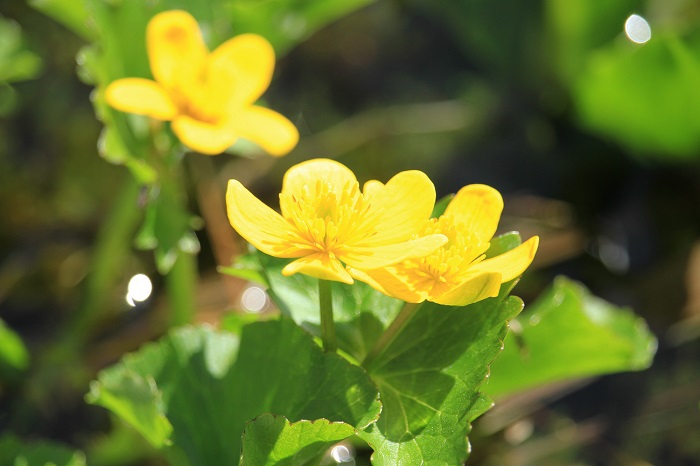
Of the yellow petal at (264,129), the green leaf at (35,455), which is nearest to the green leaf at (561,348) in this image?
the yellow petal at (264,129)

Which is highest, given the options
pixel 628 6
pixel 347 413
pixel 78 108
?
pixel 628 6

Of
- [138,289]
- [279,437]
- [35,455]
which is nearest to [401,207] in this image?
[279,437]

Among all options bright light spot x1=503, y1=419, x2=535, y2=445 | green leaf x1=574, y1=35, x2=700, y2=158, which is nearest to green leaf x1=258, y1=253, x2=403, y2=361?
bright light spot x1=503, y1=419, x2=535, y2=445

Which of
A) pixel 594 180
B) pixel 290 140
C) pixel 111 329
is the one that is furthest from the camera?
pixel 594 180

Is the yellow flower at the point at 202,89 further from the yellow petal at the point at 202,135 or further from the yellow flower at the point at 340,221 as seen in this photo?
the yellow flower at the point at 340,221

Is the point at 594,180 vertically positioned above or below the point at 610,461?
above

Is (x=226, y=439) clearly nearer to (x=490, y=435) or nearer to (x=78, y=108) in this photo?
(x=490, y=435)

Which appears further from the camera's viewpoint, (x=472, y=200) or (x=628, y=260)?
(x=628, y=260)

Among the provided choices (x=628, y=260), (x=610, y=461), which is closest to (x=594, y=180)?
(x=628, y=260)
